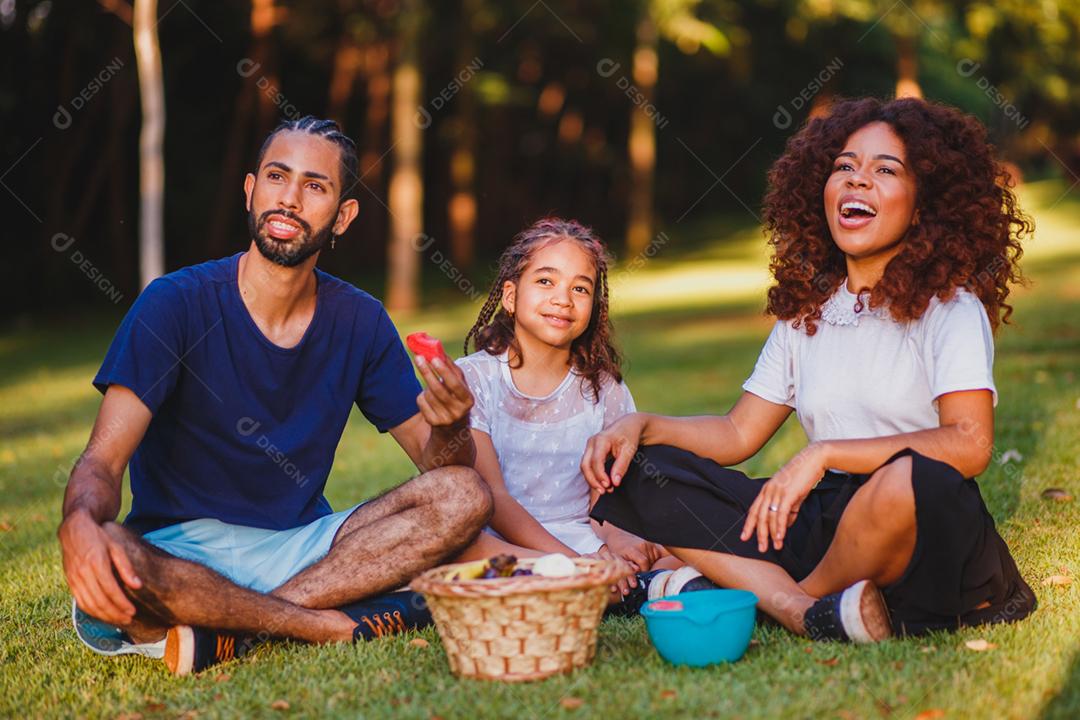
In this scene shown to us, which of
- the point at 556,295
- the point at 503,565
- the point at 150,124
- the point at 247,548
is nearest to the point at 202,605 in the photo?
the point at 247,548

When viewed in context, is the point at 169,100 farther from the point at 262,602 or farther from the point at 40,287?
the point at 262,602

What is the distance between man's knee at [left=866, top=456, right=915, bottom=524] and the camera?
3.11m

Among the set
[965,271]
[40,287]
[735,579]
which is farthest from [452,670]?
[40,287]

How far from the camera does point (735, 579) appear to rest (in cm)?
362

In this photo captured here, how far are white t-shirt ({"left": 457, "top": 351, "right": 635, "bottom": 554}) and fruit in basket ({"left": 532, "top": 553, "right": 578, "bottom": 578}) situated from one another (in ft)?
3.61

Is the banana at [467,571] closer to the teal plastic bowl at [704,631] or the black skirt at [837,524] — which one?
the teal plastic bowl at [704,631]

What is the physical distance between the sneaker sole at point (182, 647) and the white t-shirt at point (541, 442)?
1.38 metres

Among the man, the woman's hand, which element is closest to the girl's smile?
the man

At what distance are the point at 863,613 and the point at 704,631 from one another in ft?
1.54

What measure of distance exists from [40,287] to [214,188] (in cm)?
430

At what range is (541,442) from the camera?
443 centimetres

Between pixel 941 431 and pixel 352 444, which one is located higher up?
pixel 941 431

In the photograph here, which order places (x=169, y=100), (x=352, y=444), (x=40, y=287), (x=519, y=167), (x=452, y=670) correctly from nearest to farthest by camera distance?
(x=452, y=670) < (x=352, y=444) < (x=40, y=287) < (x=169, y=100) < (x=519, y=167)

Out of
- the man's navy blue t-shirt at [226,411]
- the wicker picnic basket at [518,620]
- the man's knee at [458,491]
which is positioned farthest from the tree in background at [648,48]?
the wicker picnic basket at [518,620]
